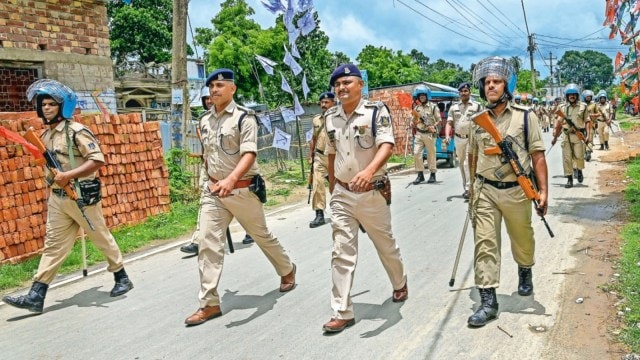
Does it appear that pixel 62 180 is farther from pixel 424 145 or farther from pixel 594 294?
pixel 424 145

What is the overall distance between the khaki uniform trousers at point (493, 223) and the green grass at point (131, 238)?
15.6ft

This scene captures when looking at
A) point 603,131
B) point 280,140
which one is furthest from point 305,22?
point 603,131

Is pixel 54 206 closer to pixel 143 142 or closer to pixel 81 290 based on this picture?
Answer: pixel 81 290

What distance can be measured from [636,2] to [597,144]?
1485 cm

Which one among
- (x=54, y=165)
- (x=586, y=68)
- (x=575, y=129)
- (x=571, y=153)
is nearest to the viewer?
(x=54, y=165)

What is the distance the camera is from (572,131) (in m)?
11.5

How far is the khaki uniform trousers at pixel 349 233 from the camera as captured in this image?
173 inches

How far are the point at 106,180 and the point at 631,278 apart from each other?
7.13 m

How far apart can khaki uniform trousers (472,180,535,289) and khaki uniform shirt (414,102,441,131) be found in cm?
755

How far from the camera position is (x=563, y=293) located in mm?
5148

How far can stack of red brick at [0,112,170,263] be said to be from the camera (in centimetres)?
712

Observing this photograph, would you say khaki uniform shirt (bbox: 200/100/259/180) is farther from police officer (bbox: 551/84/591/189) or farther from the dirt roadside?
police officer (bbox: 551/84/591/189)

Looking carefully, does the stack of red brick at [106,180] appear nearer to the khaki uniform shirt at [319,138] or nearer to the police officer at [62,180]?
the police officer at [62,180]

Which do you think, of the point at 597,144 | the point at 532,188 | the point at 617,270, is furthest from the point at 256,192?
the point at 597,144
